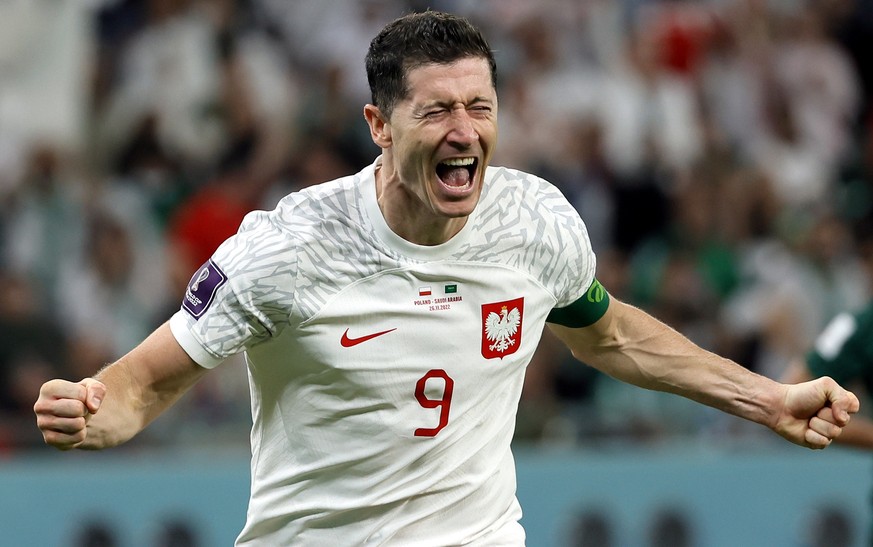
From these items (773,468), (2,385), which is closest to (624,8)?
(773,468)

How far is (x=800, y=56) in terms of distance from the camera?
1152cm

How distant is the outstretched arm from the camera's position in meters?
4.65

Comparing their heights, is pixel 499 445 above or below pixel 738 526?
above

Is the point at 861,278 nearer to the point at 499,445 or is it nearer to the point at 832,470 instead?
the point at 832,470

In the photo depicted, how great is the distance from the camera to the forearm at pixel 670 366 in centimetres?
485

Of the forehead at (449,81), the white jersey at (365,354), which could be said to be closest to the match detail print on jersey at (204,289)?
the white jersey at (365,354)

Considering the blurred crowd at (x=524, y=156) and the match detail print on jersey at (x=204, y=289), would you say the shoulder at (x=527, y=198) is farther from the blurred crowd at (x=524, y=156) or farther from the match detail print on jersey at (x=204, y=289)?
the blurred crowd at (x=524, y=156)

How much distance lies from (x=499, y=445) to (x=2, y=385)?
4.95 metres

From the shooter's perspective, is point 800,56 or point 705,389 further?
point 800,56

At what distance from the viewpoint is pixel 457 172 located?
4438 mm

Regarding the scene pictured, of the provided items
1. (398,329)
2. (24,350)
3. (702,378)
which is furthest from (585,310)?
(24,350)

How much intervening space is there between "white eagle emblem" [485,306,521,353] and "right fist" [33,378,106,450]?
4.09 ft

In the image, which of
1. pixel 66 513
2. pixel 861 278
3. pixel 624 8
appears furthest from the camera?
pixel 624 8

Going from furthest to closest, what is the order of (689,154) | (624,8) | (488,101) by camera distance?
(624,8) → (689,154) → (488,101)
